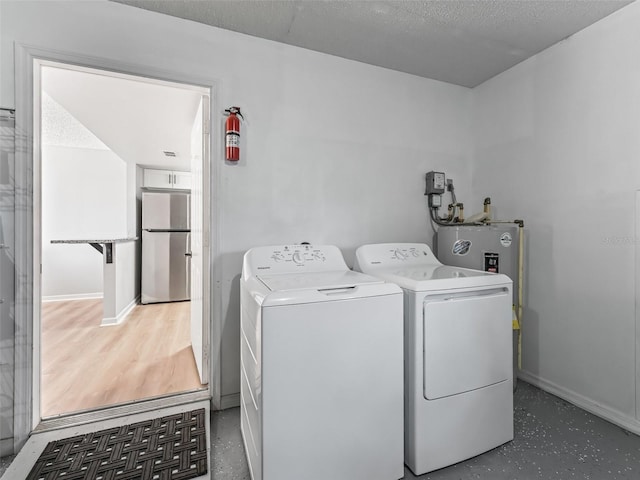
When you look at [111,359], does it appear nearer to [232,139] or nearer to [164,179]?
[232,139]

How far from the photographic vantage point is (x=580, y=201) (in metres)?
1.96

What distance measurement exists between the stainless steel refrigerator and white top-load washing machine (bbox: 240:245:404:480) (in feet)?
12.5

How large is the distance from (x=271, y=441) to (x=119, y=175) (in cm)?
539

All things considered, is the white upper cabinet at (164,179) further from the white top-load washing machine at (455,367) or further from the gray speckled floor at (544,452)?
the white top-load washing machine at (455,367)

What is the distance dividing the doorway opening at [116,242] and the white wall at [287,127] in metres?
0.15

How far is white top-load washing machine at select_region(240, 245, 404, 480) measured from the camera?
118 cm

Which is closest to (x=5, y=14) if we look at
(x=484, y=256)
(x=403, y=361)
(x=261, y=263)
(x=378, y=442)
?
(x=261, y=263)

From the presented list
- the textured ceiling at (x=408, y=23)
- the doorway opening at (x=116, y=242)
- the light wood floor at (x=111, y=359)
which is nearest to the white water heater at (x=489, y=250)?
the textured ceiling at (x=408, y=23)

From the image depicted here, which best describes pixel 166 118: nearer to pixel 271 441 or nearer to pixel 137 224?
pixel 137 224

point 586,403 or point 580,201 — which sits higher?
point 580,201

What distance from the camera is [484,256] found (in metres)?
2.13

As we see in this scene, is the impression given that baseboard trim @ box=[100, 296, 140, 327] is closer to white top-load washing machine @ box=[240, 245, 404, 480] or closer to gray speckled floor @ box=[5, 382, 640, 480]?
gray speckled floor @ box=[5, 382, 640, 480]

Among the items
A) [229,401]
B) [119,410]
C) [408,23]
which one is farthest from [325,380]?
[408,23]

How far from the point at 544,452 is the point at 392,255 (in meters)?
1.31
